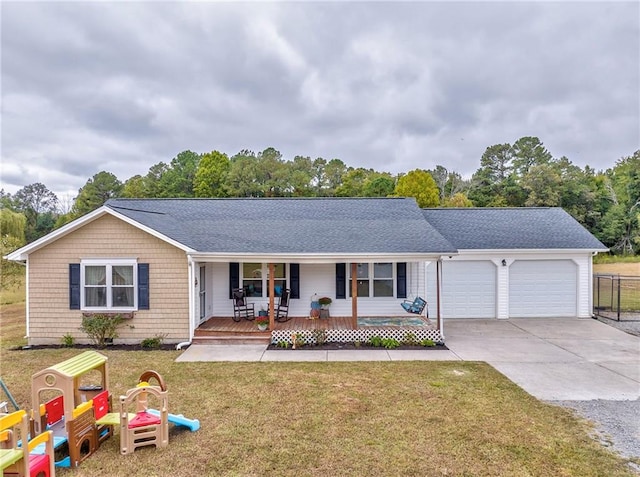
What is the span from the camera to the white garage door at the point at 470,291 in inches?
522

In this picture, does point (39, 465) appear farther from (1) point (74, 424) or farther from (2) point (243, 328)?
(2) point (243, 328)

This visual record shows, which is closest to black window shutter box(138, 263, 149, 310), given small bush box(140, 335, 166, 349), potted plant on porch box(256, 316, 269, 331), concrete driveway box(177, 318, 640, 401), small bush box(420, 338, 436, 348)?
small bush box(140, 335, 166, 349)

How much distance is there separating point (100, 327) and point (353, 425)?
7675mm

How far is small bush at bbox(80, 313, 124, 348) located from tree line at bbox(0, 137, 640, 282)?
31.4 m

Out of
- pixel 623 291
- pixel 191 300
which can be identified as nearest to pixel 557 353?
pixel 191 300

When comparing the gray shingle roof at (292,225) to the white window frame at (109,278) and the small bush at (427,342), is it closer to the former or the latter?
the white window frame at (109,278)

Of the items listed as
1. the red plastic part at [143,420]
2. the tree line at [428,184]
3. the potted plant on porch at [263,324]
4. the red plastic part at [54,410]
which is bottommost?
the potted plant on porch at [263,324]

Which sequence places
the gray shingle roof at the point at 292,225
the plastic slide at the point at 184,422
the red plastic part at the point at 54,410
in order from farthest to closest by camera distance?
1. the gray shingle roof at the point at 292,225
2. the plastic slide at the point at 184,422
3. the red plastic part at the point at 54,410

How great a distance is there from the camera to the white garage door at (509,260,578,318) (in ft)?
43.4

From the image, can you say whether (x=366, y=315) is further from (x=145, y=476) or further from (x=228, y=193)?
(x=228, y=193)

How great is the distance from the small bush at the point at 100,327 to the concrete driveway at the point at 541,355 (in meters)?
2.25

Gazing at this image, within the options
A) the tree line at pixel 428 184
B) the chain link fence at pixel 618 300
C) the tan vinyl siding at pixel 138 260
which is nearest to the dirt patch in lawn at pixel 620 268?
the chain link fence at pixel 618 300

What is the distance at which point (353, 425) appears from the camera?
541cm

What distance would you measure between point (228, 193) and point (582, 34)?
119ft
